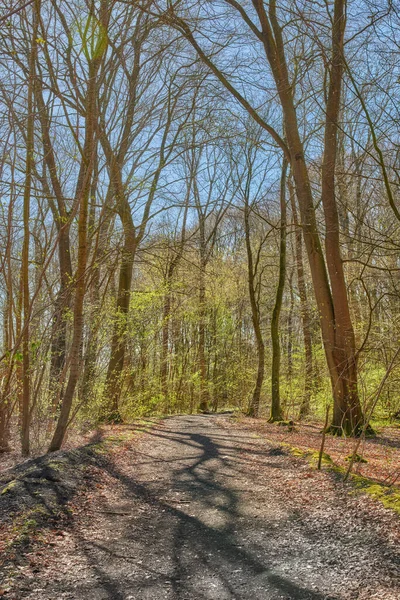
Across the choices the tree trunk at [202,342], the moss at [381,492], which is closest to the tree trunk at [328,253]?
the moss at [381,492]

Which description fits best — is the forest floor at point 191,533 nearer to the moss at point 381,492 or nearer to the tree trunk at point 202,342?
the moss at point 381,492

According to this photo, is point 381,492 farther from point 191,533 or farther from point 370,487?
point 191,533

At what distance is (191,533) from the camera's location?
14.2 feet

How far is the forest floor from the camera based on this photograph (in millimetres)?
3164

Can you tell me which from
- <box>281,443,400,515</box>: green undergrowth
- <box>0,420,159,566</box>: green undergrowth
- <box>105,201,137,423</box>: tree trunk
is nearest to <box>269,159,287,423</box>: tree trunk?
<box>105,201,137,423</box>: tree trunk

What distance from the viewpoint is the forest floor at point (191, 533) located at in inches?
125

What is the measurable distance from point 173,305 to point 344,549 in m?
15.2

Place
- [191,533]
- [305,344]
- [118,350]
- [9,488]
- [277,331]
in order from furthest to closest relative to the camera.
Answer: [305,344] → [277,331] → [118,350] → [9,488] → [191,533]

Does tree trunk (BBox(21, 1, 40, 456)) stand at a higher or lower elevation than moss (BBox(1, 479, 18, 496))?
higher

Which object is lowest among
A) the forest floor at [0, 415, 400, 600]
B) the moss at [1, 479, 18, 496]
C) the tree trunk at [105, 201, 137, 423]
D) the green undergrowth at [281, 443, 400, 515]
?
the forest floor at [0, 415, 400, 600]

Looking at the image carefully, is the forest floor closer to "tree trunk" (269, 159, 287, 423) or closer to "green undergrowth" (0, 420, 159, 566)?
"green undergrowth" (0, 420, 159, 566)

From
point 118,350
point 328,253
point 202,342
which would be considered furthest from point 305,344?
point 202,342

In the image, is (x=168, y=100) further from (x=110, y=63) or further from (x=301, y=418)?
(x=301, y=418)

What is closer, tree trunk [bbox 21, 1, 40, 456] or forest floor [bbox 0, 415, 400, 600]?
forest floor [bbox 0, 415, 400, 600]
